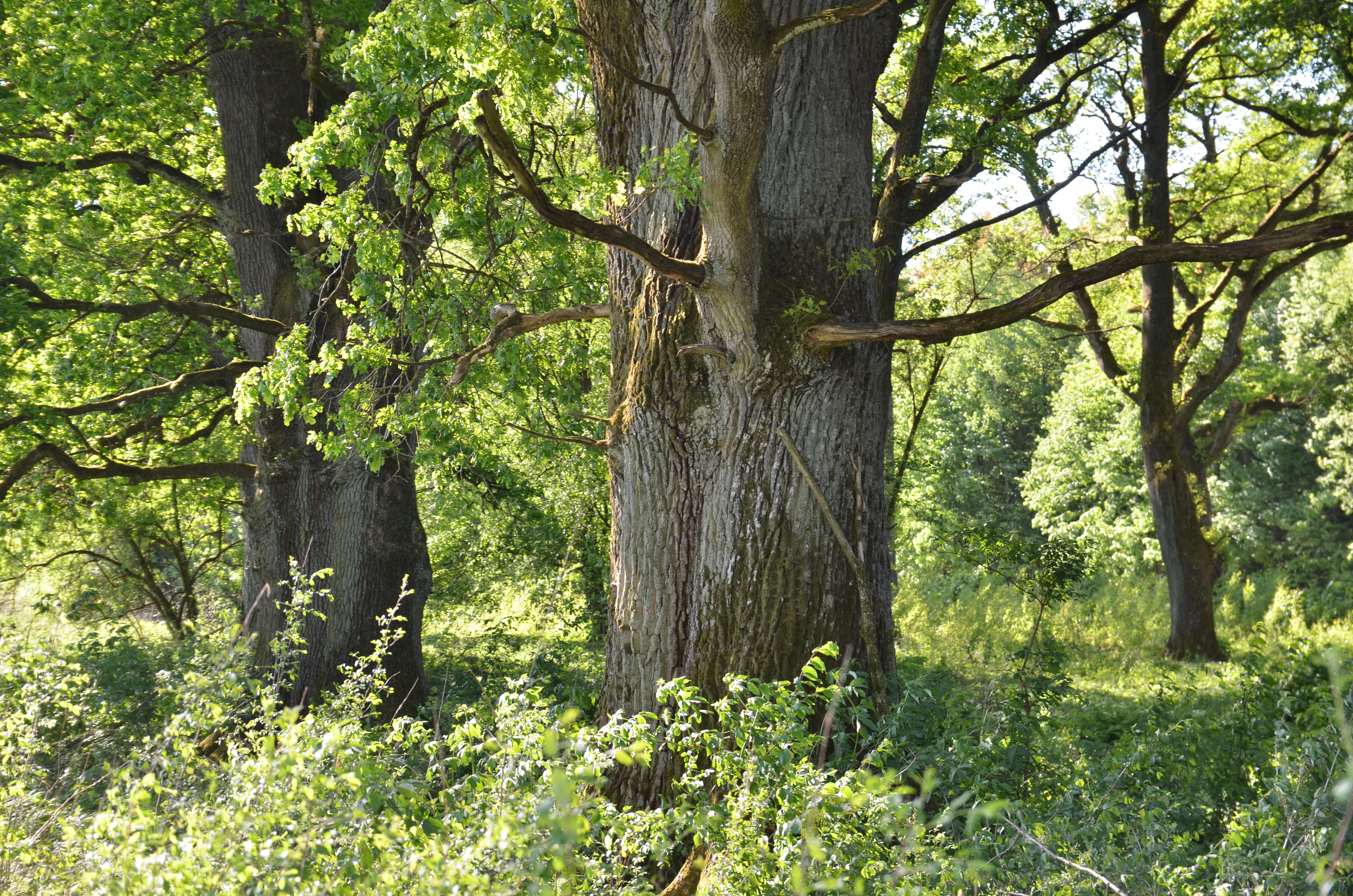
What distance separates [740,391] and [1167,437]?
10346mm

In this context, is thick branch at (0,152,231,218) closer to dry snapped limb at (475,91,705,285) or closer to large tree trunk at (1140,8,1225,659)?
dry snapped limb at (475,91,705,285)

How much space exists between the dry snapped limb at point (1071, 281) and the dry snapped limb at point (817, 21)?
4.50 feet

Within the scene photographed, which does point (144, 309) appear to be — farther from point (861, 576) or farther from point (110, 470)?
point (861, 576)

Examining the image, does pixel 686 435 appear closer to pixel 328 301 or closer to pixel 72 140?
pixel 328 301

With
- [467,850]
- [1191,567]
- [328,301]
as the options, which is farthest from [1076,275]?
[1191,567]

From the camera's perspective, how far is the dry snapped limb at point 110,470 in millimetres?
9789

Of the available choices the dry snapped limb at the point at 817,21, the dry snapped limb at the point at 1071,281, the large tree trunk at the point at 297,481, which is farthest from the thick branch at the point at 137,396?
the dry snapped limb at the point at 817,21

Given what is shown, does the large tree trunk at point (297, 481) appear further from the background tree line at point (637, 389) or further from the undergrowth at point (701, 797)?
the undergrowth at point (701, 797)

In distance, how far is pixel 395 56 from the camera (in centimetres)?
559

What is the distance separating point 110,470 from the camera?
10148mm

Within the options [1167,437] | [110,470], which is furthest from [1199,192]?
[110,470]

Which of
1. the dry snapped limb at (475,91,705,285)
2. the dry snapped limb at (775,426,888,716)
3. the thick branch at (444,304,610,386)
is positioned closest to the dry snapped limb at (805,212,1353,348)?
the dry snapped limb at (775,426,888,716)

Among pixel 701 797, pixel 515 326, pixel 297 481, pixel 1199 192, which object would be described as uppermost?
pixel 1199 192

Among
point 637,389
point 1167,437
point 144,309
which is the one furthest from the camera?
point 1167,437
